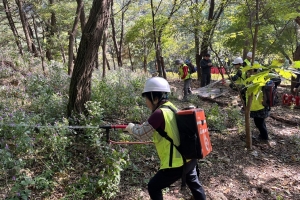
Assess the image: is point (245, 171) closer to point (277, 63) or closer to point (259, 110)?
point (259, 110)

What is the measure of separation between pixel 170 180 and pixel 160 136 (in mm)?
559

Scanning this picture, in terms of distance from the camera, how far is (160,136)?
2852 millimetres

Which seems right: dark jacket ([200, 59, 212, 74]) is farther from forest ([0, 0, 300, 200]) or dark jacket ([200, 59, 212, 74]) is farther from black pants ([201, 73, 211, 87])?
forest ([0, 0, 300, 200])

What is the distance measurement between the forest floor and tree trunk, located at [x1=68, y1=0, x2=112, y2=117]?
170cm

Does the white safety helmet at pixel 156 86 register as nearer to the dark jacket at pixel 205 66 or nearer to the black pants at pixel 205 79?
the dark jacket at pixel 205 66

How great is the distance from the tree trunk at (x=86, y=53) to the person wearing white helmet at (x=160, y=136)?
215cm

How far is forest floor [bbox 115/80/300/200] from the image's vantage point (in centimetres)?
410

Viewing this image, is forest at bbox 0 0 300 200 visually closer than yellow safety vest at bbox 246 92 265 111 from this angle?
Yes

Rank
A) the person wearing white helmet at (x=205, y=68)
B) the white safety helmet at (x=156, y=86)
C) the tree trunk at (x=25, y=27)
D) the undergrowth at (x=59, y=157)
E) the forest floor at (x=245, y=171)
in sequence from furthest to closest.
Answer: the person wearing white helmet at (x=205, y=68)
the tree trunk at (x=25, y=27)
the forest floor at (x=245, y=171)
the undergrowth at (x=59, y=157)
the white safety helmet at (x=156, y=86)

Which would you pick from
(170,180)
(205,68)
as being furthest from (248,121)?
(205,68)

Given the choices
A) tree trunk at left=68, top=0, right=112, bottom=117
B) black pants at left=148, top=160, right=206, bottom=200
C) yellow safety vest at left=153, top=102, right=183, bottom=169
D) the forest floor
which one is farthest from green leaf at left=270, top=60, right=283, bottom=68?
tree trunk at left=68, top=0, right=112, bottom=117

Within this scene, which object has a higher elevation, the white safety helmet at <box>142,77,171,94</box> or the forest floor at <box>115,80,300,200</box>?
the white safety helmet at <box>142,77,171,94</box>

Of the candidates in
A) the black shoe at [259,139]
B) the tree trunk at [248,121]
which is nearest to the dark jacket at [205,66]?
the black shoe at [259,139]

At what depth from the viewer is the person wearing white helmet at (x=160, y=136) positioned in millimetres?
2727
